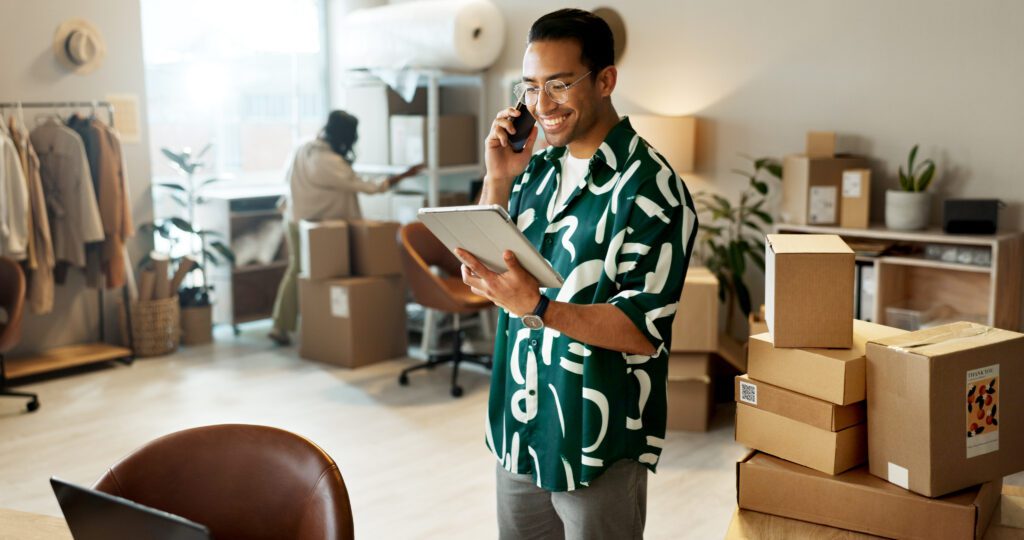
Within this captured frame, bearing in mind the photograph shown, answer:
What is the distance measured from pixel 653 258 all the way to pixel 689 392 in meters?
2.85

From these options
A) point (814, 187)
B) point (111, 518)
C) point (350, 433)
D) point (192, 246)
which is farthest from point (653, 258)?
point (192, 246)

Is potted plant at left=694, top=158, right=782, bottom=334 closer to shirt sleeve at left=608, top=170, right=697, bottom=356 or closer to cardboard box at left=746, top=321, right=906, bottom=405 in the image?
cardboard box at left=746, top=321, right=906, bottom=405

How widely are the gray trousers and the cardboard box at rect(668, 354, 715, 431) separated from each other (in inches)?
100

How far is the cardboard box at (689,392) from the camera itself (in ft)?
14.3

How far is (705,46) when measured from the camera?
206 inches

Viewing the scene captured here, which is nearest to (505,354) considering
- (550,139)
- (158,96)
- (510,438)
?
(510,438)

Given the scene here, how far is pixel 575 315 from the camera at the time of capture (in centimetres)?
164

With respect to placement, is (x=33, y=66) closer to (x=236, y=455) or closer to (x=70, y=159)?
(x=70, y=159)

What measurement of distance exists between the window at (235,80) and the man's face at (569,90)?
4993 millimetres

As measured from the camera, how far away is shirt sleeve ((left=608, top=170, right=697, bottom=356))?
164 centimetres

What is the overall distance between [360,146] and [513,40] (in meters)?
1.25

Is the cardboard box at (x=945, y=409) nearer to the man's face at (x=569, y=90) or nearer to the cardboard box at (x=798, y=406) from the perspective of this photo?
the cardboard box at (x=798, y=406)

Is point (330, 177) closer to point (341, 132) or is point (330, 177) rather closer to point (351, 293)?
point (341, 132)

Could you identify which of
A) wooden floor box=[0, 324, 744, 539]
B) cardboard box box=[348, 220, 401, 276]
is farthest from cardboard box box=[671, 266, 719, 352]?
cardboard box box=[348, 220, 401, 276]
